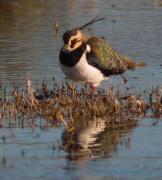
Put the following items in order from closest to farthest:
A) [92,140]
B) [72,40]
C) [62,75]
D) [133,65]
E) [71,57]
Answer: [92,140]
[71,57]
[72,40]
[133,65]
[62,75]

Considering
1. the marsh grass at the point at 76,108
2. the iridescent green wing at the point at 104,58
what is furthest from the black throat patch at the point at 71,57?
the marsh grass at the point at 76,108

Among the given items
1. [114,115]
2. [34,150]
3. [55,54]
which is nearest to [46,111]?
[114,115]

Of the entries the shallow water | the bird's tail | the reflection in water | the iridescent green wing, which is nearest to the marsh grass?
the reflection in water

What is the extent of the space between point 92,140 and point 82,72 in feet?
6.69

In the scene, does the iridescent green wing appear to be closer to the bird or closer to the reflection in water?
the bird

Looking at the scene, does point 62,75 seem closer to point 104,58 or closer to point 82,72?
point 104,58

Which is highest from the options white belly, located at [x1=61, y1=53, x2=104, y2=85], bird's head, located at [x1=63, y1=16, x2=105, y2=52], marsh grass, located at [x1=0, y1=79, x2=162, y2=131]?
bird's head, located at [x1=63, y1=16, x2=105, y2=52]

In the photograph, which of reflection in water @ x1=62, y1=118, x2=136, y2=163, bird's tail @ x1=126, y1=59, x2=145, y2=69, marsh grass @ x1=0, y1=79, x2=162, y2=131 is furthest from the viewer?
bird's tail @ x1=126, y1=59, x2=145, y2=69

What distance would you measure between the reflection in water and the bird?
44.3 inches

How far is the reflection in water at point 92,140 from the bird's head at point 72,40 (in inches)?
54.5

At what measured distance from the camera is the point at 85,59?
11570 millimetres

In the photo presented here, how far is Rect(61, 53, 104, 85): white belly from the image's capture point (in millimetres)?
11453

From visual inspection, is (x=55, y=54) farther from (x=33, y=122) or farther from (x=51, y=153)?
(x=51, y=153)

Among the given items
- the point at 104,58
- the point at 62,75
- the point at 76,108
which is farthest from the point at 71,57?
the point at 62,75
